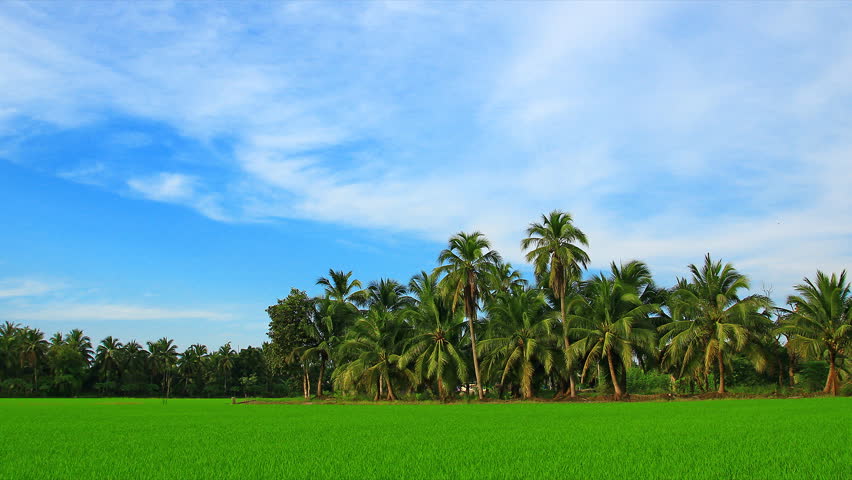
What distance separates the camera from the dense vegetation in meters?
34.3

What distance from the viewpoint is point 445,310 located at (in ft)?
139

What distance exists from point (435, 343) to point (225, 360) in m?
58.0

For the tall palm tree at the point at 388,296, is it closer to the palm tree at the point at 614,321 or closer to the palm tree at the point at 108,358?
the palm tree at the point at 614,321

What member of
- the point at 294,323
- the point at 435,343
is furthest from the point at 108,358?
the point at 435,343

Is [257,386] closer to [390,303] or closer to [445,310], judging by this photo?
[390,303]

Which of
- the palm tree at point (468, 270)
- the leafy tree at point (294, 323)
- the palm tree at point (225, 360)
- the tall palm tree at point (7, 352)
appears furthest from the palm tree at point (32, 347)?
the palm tree at point (468, 270)

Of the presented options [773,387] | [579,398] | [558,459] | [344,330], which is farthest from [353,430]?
[344,330]

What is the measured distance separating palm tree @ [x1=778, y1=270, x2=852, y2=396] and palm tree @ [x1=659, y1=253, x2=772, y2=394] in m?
1.91

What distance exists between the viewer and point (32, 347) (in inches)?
2904

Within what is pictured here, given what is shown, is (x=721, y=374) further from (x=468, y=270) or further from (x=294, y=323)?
(x=294, y=323)

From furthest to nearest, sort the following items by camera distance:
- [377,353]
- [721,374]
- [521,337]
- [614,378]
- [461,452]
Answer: [377,353] < [521,337] < [614,378] < [721,374] < [461,452]

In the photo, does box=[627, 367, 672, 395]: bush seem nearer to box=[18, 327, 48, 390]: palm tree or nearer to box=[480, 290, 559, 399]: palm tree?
box=[480, 290, 559, 399]: palm tree

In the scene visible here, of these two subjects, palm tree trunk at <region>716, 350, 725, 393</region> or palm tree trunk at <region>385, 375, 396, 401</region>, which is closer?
palm tree trunk at <region>716, 350, 725, 393</region>

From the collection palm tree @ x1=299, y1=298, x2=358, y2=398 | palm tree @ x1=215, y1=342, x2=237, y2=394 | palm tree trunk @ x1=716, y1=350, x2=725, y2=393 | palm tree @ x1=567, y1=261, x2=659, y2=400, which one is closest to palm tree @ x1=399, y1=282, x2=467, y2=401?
palm tree @ x1=567, y1=261, x2=659, y2=400
